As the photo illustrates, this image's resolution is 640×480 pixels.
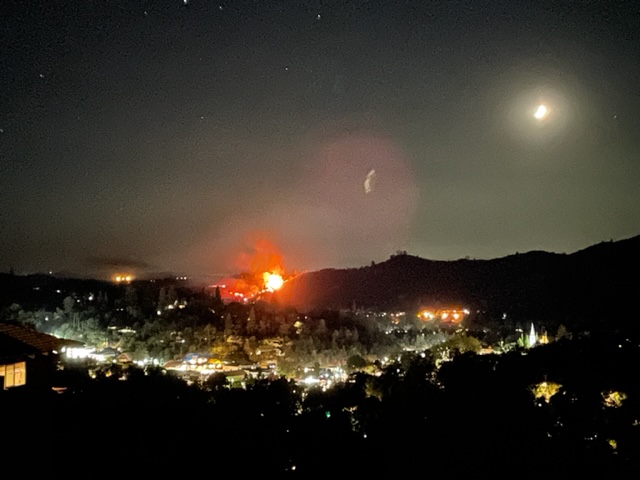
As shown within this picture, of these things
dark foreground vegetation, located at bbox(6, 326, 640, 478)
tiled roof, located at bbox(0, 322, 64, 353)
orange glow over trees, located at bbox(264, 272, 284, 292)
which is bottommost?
dark foreground vegetation, located at bbox(6, 326, 640, 478)

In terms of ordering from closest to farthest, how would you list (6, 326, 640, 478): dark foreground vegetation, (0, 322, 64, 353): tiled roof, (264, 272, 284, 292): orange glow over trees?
(6, 326, 640, 478): dark foreground vegetation, (0, 322, 64, 353): tiled roof, (264, 272, 284, 292): orange glow over trees

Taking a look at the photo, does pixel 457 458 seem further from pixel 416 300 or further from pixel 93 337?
pixel 416 300

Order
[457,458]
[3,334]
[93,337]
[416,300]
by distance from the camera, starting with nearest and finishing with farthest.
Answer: [3,334] → [457,458] → [93,337] → [416,300]

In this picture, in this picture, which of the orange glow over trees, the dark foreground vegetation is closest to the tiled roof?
the dark foreground vegetation

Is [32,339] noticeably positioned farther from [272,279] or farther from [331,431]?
[272,279]

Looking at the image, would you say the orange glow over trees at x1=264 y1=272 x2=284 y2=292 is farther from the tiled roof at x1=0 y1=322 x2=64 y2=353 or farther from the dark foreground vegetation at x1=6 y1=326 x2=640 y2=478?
the tiled roof at x1=0 y1=322 x2=64 y2=353

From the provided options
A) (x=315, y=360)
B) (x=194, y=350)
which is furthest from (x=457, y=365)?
(x=194, y=350)
